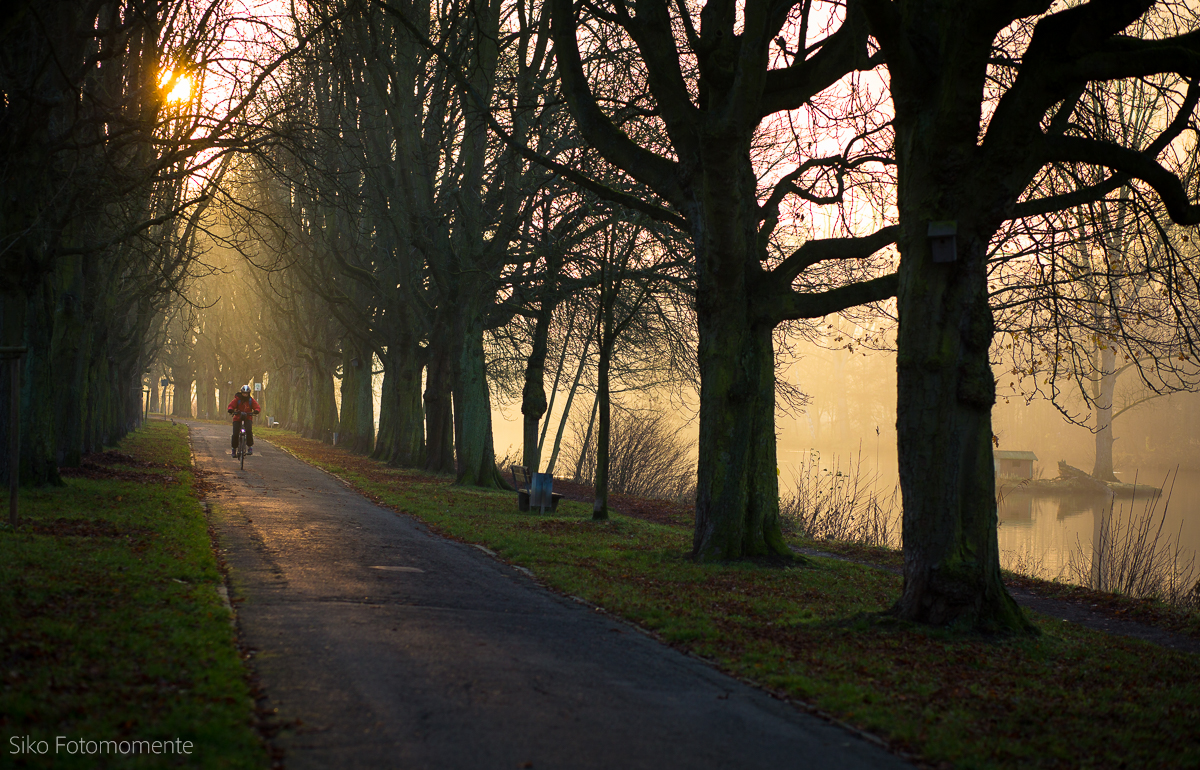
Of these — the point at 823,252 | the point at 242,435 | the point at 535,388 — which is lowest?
the point at 242,435

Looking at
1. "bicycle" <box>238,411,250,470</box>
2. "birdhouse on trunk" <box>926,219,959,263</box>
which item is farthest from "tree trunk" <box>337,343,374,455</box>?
"birdhouse on trunk" <box>926,219,959,263</box>

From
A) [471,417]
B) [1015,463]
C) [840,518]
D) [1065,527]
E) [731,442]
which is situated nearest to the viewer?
[731,442]

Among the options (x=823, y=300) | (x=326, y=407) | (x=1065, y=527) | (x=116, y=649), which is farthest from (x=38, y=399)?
(x=326, y=407)

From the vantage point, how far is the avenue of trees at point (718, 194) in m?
7.58

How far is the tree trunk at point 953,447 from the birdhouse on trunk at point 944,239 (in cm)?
23

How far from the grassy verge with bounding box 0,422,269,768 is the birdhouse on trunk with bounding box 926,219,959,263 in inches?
233

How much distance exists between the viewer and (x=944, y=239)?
24.3 ft

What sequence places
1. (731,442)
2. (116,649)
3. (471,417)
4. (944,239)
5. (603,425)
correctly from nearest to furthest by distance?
(116,649) → (944,239) → (731,442) → (603,425) → (471,417)

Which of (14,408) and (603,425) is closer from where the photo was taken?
(14,408)

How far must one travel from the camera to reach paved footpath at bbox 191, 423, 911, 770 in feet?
14.4

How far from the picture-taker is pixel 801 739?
16.1 feet

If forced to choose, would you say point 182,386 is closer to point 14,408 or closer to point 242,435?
Result: point 242,435

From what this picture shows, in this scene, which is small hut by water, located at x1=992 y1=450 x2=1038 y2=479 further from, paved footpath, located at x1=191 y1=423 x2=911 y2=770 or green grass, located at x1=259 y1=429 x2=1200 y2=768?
paved footpath, located at x1=191 y1=423 x2=911 y2=770

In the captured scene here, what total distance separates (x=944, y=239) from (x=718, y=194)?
11.6ft
